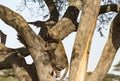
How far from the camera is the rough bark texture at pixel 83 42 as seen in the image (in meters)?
7.89

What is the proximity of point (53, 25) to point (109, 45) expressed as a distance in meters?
1.59

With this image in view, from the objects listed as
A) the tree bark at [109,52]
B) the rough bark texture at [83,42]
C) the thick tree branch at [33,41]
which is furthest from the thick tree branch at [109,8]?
the thick tree branch at [33,41]

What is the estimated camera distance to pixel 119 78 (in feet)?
78.1

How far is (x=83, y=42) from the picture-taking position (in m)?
7.93

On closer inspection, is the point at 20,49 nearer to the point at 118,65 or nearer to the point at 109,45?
the point at 109,45

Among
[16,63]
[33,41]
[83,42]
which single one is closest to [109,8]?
[83,42]

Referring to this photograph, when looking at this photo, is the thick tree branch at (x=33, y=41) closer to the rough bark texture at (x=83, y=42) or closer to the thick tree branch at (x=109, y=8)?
the rough bark texture at (x=83, y=42)

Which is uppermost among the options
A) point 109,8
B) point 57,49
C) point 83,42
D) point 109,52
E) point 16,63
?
point 109,8

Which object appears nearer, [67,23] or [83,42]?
[83,42]

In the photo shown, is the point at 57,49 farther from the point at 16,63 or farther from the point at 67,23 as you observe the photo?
the point at 16,63

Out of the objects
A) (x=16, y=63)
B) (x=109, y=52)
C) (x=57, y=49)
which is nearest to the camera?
(x=57, y=49)

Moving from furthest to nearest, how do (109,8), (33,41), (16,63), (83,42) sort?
(109,8) → (16,63) → (33,41) → (83,42)

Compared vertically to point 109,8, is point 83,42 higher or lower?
lower

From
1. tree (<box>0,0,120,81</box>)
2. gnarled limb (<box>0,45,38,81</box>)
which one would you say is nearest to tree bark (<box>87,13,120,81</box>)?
tree (<box>0,0,120,81</box>)
